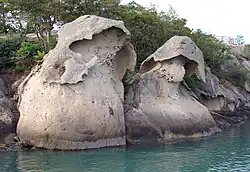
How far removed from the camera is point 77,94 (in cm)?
1841

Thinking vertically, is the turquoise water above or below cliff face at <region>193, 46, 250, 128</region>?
below

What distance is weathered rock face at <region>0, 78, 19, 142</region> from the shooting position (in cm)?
1923

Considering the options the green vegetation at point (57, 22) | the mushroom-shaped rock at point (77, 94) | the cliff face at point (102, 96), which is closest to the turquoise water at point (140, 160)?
the mushroom-shaped rock at point (77, 94)

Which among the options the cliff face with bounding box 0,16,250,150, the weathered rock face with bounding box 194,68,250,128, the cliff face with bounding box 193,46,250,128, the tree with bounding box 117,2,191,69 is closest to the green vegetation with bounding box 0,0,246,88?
the tree with bounding box 117,2,191,69

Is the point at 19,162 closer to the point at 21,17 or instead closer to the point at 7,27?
the point at 21,17

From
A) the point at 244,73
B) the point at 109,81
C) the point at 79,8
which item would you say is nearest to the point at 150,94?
the point at 109,81

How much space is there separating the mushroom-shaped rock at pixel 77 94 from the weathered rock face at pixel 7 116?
64 cm

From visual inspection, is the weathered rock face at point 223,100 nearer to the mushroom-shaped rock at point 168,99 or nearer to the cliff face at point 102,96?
the mushroom-shaped rock at point 168,99

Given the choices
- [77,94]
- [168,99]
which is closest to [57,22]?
[168,99]

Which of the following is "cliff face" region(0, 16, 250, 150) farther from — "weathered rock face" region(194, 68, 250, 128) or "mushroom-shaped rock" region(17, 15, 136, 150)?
"weathered rock face" region(194, 68, 250, 128)

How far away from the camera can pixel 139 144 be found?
19.7 m

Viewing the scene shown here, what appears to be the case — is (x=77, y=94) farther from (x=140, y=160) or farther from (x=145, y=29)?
(x=145, y=29)

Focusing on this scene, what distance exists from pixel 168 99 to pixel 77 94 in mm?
5677

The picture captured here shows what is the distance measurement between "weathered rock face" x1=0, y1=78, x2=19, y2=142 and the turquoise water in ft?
6.46
